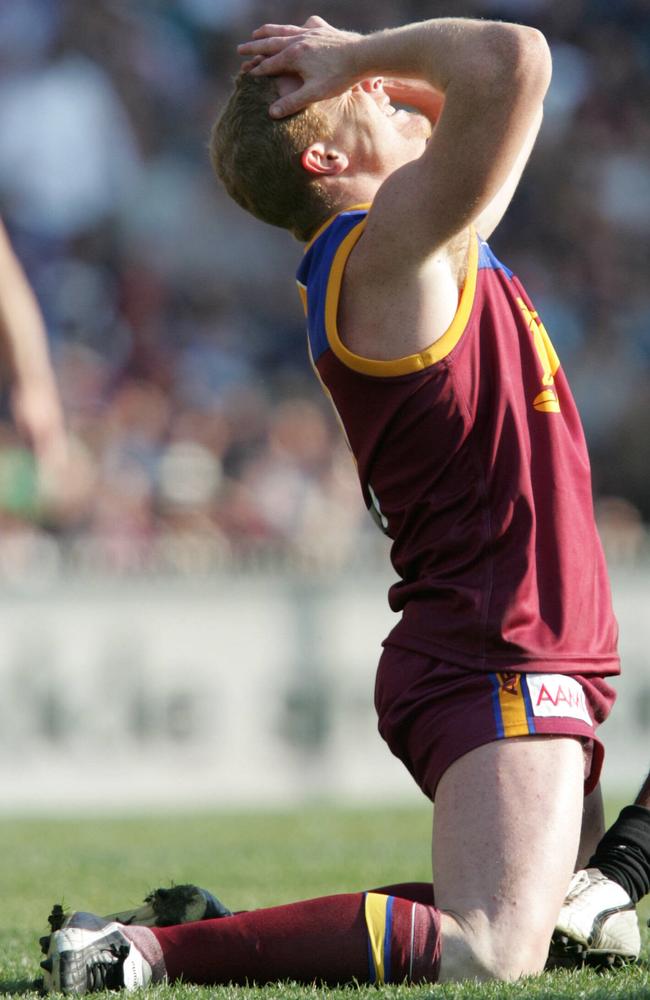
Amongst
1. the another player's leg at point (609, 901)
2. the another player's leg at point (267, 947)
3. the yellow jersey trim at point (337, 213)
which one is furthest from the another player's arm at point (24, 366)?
the another player's leg at point (609, 901)

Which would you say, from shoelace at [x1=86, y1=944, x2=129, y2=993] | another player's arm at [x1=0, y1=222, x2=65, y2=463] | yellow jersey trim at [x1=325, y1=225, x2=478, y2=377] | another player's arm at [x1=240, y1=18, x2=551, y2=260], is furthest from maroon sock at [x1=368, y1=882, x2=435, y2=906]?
another player's arm at [x1=0, y1=222, x2=65, y2=463]

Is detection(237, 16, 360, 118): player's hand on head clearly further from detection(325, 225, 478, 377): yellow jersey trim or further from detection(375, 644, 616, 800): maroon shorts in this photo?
detection(375, 644, 616, 800): maroon shorts

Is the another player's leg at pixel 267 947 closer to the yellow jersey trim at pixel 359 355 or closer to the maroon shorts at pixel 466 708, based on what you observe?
the maroon shorts at pixel 466 708

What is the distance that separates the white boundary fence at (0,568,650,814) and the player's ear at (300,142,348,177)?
6.66m

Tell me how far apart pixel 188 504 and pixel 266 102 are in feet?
25.6


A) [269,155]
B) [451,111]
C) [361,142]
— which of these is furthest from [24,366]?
[451,111]

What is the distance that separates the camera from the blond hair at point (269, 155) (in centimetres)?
372

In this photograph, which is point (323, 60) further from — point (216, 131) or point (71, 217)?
point (71, 217)

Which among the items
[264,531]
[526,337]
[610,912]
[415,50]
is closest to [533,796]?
[610,912]

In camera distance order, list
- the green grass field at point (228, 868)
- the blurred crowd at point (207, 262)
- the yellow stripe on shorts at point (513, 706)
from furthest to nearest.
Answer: the blurred crowd at point (207, 262) → the yellow stripe on shorts at point (513, 706) → the green grass field at point (228, 868)

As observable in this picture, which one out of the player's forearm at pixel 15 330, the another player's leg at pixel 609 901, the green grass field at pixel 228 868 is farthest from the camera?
the player's forearm at pixel 15 330

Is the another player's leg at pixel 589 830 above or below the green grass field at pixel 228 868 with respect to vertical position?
above

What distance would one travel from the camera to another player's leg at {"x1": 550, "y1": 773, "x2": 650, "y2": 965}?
368 centimetres

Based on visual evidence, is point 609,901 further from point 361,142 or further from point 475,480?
point 361,142
